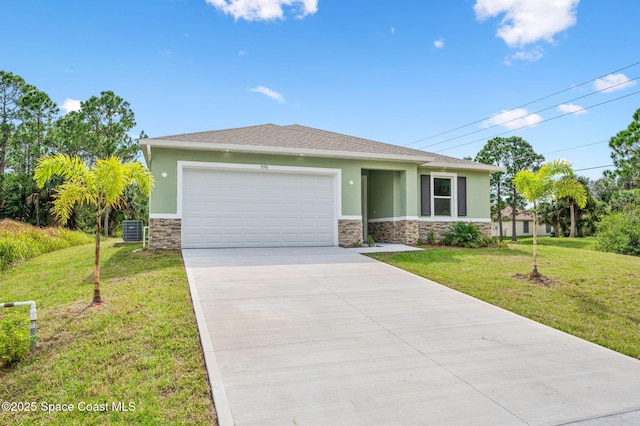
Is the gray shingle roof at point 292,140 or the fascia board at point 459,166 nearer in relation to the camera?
the gray shingle roof at point 292,140

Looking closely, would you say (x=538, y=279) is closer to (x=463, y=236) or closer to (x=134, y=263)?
(x=463, y=236)

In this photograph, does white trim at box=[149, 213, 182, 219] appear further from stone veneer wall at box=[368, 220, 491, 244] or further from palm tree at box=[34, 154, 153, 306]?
stone veneer wall at box=[368, 220, 491, 244]

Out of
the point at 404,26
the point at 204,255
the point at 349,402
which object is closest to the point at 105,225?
the point at 204,255

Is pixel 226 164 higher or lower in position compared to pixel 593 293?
higher

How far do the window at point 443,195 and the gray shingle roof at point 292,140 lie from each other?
704 millimetres

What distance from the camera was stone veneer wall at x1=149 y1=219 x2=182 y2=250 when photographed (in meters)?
11.6

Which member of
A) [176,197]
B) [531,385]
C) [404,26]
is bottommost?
[531,385]

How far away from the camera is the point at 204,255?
10.7 meters

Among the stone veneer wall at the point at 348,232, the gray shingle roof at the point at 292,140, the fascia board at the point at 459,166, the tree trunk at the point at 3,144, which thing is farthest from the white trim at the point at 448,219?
the tree trunk at the point at 3,144

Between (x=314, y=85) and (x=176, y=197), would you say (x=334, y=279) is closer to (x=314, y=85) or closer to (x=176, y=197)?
(x=176, y=197)

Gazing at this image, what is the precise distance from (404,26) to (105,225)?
65.7ft

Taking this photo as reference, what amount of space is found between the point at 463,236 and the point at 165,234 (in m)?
10.3

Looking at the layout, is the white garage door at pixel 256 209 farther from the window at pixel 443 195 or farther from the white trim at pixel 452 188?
the white trim at pixel 452 188

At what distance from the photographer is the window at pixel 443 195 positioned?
607 inches
